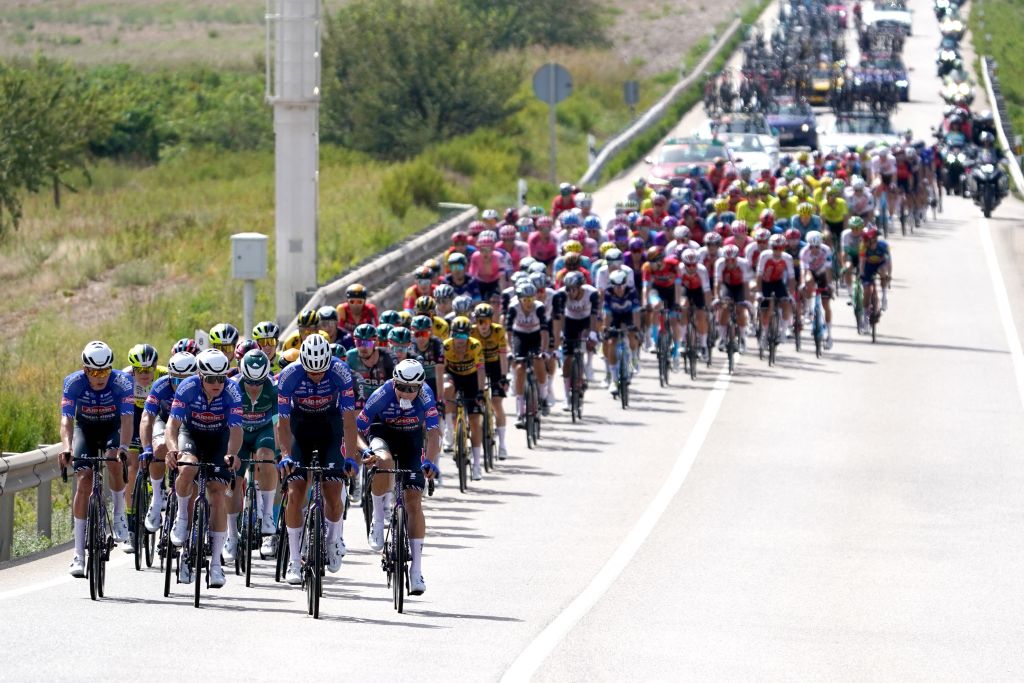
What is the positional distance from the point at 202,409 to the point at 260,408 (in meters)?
1.06

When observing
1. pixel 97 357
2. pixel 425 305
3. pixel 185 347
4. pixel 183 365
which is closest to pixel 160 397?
pixel 183 365

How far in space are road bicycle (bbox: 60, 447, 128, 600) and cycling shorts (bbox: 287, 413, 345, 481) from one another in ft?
4.30

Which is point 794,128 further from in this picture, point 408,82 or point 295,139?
point 295,139

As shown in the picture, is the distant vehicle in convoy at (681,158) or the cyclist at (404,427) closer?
the cyclist at (404,427)

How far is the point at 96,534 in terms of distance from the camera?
14727 mm

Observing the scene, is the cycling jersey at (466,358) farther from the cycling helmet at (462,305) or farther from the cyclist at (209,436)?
the cyclist at (209,436)

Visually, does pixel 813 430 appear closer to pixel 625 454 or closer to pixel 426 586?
pixel 625 454

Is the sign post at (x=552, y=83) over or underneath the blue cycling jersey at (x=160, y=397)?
over

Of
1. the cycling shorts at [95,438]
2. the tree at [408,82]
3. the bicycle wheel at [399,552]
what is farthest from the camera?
the tree at [408,82]

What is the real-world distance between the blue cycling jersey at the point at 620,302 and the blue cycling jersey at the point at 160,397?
1047 centimetres

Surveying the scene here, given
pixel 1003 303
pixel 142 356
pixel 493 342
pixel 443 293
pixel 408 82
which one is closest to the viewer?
pixel 142 356

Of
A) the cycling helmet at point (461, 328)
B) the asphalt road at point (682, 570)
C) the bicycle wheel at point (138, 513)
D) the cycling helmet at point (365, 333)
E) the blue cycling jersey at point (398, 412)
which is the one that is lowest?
the asphalt road at point (682, 570)

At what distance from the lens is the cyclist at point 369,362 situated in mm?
17969

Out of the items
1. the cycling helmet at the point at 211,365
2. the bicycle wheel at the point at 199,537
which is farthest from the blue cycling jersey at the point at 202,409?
the bicycle wheel at the point at 199,537
